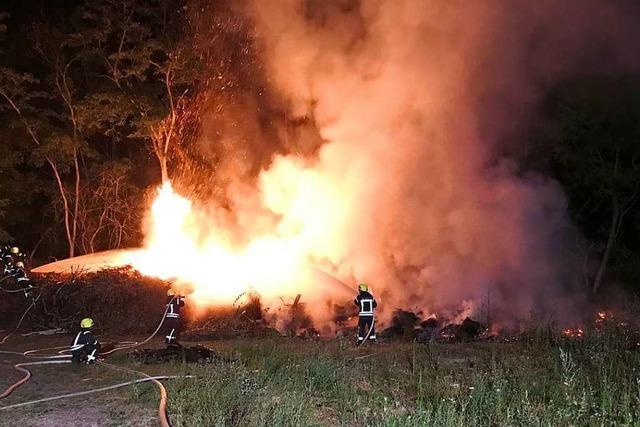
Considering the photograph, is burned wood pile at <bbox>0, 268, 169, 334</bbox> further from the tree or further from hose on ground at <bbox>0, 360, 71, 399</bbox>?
the tree

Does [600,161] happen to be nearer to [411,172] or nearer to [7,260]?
[411,172]

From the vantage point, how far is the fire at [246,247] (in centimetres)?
1636

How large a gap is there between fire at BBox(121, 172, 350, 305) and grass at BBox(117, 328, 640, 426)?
6297 millimetres

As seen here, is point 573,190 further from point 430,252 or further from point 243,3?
point 243,3

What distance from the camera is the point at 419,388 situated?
285 inches

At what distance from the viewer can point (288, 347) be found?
11133 mm

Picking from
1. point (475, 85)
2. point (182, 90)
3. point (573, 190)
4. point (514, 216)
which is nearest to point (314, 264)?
point (514, 216)

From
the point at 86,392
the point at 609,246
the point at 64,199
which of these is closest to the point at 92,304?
the point at 86,392

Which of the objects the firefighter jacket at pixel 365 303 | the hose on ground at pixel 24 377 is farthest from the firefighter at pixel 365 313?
the hose on ground at pixel 24 377

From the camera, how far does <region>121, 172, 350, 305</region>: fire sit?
16359mm

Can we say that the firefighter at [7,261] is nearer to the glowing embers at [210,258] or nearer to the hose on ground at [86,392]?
the glowing embers at [210,258]

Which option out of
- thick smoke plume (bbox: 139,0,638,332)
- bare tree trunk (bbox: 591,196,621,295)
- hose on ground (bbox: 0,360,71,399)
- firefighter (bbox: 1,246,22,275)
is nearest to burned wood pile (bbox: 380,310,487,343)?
thick smoke plume (bbox: 139,0,638,332)

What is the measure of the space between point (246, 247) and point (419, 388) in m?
12.0

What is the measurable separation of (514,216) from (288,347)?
9525mm
